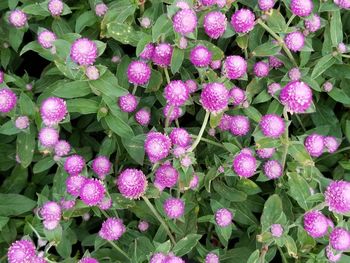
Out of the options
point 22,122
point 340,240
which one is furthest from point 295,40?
point 22,122

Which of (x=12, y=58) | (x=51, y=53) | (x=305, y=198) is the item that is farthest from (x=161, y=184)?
(x=12, y=58)

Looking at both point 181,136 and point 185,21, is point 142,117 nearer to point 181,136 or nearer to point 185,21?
point 181,136

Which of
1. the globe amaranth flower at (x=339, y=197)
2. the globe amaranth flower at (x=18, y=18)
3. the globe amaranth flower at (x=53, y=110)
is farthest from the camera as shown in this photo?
the globe amaranth flower at (x=18, y=18)

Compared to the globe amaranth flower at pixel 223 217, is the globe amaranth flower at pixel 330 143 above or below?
above

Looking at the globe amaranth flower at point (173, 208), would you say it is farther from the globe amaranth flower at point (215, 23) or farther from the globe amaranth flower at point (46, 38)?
A: the globe amaranth flower at point (46, 38)

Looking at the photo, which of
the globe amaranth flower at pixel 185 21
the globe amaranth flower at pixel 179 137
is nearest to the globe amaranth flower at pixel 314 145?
the globe amaranth flower at pixel 179 137

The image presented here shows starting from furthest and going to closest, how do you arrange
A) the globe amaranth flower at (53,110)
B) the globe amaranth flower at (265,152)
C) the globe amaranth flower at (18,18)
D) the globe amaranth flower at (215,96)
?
the globe amaranth flower at (18,18) → the globe amaranth flower at (265,152) → the globe amaranth flower at (53,110) → the globe amaranth flower at (215,96)

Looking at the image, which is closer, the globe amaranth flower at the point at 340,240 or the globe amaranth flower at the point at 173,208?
the globe amaranth flower at the point at 340,240

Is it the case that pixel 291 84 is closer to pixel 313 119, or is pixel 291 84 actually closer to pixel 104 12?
pixel 313 119

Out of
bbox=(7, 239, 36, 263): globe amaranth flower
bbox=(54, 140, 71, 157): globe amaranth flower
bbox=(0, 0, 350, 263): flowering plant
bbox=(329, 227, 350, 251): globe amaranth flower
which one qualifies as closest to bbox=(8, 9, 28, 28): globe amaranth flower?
bbox=(0, 0, 350, 263): flowering plant
